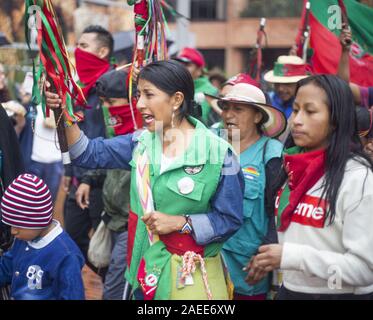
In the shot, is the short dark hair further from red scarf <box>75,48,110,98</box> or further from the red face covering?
the red face covering

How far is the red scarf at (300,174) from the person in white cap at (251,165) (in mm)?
898

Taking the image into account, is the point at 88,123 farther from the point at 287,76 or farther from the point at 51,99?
the point at 51,99

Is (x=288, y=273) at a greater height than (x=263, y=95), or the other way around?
(x=263, y=95)

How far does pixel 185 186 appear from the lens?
10.5ft

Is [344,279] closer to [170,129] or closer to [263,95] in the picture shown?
[170,129]

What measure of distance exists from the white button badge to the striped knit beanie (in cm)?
76

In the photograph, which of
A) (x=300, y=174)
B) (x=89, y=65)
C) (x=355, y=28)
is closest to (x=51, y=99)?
(x=300, y=174)

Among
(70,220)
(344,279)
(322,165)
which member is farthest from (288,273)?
(70,220)

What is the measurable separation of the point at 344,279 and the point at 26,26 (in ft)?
6.37

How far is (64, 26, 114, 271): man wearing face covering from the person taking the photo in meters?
5.13

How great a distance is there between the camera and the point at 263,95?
14.0ft

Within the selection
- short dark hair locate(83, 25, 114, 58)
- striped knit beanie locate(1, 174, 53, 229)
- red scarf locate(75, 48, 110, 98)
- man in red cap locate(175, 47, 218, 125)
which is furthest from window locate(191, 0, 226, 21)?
striped knit beanie locate(1, 174, 53, 229)

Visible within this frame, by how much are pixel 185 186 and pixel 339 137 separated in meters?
0.78

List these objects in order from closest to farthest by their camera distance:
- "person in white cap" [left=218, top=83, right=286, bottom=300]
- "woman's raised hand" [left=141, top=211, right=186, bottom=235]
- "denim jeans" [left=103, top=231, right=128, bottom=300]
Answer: "woman's raised hand" [left=141, top=211, right=186, bottom=235]
"person in white cap" [left=218, top=83, right=286, bottom=300]
"denim jeans" [left=103, top=231, right=128, bottom=300]
